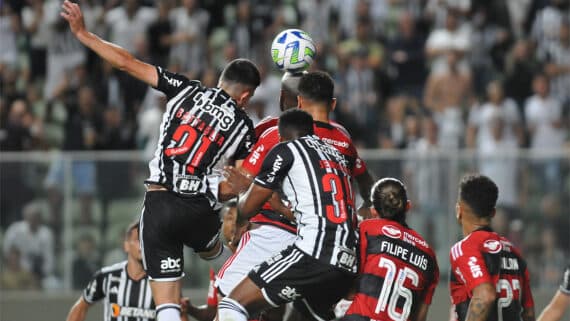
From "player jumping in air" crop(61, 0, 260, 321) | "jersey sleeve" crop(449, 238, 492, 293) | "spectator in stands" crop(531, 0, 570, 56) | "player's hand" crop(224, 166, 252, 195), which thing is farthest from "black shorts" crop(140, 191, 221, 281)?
"spectator in stands" crop(531, 0, 570, 56)

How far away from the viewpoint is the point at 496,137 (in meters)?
16.2

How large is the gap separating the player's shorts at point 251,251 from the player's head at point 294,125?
0.92m

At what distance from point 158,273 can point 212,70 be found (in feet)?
29.2

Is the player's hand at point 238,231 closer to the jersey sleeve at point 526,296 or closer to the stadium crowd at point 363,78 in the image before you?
the jersey sleeve at point 526,296

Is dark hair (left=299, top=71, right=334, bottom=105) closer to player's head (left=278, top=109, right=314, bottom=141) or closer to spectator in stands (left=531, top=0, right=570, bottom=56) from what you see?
player's head (left=278, top=109, right=314, bottom=141)

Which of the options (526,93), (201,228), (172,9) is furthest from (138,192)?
(201,228)

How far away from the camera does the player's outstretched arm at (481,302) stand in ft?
26.2

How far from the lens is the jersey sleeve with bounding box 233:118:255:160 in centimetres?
905

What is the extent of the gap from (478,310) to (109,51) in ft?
9.93

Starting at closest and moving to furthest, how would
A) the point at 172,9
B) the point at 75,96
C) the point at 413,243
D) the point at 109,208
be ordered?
the point at 413,243
the point at 109,208
the point at 75,96
the point at 172,9

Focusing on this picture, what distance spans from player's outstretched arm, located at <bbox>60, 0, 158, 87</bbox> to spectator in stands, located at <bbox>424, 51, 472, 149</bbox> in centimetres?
835

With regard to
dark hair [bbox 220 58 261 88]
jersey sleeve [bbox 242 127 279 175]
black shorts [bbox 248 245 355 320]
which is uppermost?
dark hair [bbox 220 58 261 88]

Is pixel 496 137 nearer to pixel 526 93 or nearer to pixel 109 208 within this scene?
pixel 526 93

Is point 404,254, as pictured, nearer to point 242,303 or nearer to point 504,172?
point 242,303
